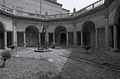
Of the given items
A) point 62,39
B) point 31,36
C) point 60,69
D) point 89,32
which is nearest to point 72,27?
point 89,32

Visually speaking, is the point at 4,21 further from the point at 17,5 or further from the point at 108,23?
the point at 108,23

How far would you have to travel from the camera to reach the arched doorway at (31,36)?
24.0m

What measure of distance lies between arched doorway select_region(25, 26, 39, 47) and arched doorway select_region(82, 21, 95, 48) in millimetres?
10953

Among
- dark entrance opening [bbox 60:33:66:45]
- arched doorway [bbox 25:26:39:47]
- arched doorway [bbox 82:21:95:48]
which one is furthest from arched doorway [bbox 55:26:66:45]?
arched doorway [bbox 82:21:95:48]

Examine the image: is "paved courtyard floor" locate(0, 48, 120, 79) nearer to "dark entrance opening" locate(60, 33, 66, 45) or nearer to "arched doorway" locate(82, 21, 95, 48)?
"arched doorway" locate(82, 21, 95, 48)

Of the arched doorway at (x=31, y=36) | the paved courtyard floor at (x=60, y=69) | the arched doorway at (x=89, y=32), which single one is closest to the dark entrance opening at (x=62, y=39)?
the arched doorway at (x=31, y=36)

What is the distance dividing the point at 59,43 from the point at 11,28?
11.6 metres

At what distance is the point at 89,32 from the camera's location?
67.5ft

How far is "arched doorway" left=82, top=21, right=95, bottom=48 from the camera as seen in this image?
19156 millimetres

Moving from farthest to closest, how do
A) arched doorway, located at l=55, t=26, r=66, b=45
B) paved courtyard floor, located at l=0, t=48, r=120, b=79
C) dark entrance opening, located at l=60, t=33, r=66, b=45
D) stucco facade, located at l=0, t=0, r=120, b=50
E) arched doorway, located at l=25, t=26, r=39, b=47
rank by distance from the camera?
dark entrance opening, located at l=60, t=33, r=66, b=45, arched doorway, located at l=55, t=26, r=66, b=45, arched doorway, located at l=25, t=26, r=39, b=47, stucco facade, located at l=0, t=0, r=120, b=50, paved courtyard floor, located at l=0, t=48, r=120, b=79

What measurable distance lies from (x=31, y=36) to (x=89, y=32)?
1315 centimetres

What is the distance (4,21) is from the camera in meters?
16.3

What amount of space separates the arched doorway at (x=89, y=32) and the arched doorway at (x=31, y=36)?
10953 millimetres

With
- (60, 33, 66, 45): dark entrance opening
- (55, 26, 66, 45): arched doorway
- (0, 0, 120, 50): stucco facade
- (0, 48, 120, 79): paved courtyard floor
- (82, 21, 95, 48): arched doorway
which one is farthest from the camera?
(60, 33, 66, 45): dark entrance opening
